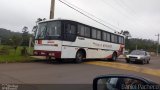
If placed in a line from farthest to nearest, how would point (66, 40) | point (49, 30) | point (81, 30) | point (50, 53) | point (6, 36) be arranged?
point (6, 36) < point (81, 30) < point (49, 30) < point (66, 40) < point (50, 53)

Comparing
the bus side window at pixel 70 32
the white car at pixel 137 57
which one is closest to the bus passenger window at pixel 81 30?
the bus side window at pixel 70 32

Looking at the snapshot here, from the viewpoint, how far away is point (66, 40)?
20125 mm

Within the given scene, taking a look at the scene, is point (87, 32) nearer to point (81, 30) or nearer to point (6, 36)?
point (81, 30)

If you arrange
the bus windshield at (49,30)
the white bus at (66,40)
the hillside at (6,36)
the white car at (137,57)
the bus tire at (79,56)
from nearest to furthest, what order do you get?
the white bus at (66,40) < the bus windshield at (49,30) < the bus tire at (79,56) < the white car at (137,57) < the hillside at (6,36)

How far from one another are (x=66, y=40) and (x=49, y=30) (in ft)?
4.59

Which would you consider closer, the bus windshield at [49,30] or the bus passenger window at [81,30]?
the bus windshield at [49,30]

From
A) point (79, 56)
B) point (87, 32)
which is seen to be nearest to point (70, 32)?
point (79, 56)

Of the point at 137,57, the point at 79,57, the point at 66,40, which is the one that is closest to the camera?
the point at 66,40

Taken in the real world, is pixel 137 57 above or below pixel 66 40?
below

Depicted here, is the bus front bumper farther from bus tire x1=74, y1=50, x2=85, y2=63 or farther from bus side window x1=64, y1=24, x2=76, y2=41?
bus tire x1=74, y1=50, x2=85, y2=63

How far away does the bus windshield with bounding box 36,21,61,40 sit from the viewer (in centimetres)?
1995

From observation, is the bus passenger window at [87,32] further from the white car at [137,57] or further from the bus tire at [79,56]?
the white car at [137,57]

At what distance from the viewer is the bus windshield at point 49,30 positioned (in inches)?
786

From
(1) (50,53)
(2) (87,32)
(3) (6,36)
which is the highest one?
(3) (6,36)
